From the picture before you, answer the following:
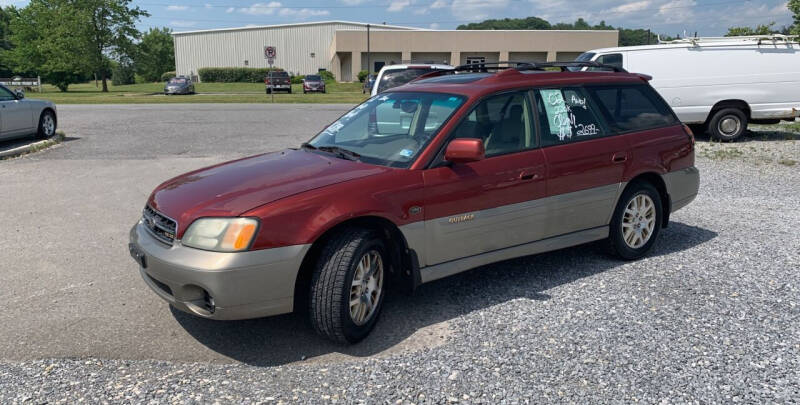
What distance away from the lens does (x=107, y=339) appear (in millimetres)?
3945

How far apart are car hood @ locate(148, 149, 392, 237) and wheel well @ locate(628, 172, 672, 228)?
8.74 feet

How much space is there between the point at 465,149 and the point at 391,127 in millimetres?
985

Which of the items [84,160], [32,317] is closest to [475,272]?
[32,317]

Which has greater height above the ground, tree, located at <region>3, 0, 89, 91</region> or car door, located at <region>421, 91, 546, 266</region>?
tree, located at <region>3, 0, 89, 91</region>

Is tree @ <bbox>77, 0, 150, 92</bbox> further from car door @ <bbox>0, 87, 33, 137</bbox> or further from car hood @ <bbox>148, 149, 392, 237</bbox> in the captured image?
car hood @ <bbox>148, 149, 392, 237</bbox>

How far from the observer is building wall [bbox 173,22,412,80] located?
73625mm

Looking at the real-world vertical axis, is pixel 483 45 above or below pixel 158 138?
above

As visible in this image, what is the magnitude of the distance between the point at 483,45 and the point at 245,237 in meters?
62.8

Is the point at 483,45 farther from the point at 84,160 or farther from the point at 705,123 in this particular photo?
the point at 84,160

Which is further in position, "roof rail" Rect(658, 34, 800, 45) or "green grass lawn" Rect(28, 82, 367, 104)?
"green grass lawn" Rect(28, 82, 367, 104)

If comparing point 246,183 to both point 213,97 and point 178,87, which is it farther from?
point 178,87

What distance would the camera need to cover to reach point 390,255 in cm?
414

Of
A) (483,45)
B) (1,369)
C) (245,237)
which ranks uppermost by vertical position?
(483,45)

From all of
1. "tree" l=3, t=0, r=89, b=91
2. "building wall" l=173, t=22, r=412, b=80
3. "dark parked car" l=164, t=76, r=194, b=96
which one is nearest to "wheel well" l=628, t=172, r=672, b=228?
"dark parked car" l=164, t=76, r=194, b=96
